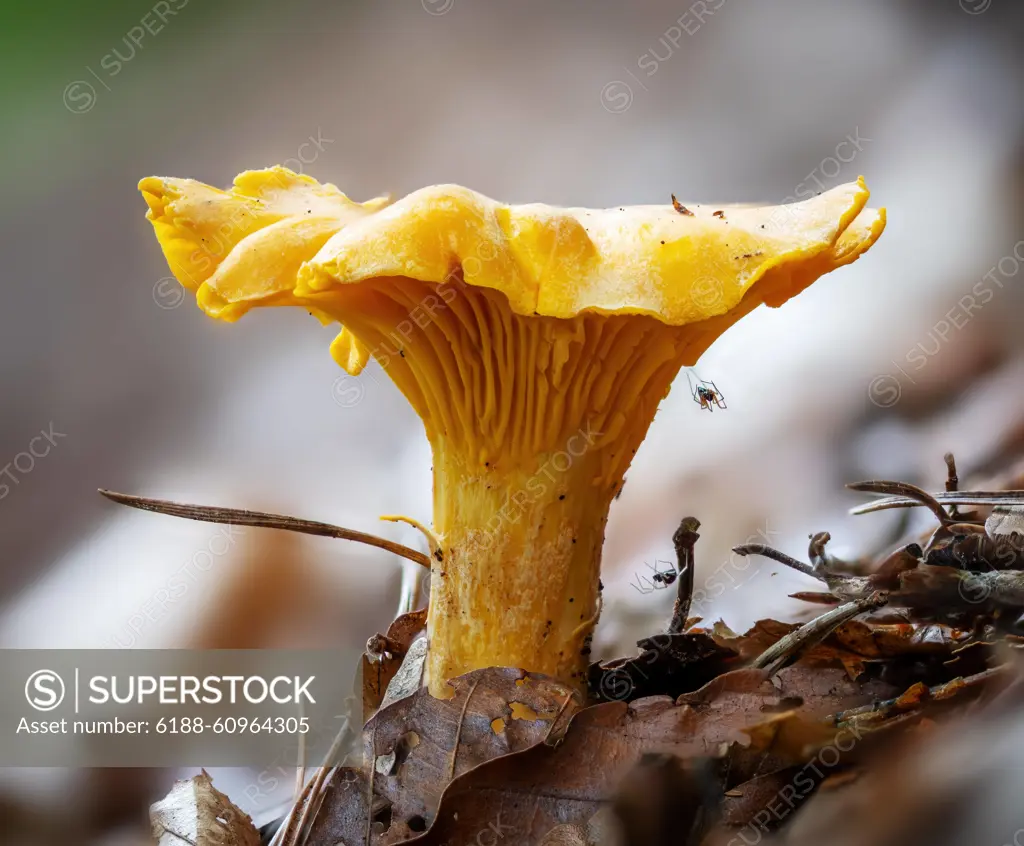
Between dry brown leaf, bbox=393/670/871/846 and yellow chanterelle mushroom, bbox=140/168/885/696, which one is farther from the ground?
yellow chanterelle mushroom, bbox=140/168/885/696

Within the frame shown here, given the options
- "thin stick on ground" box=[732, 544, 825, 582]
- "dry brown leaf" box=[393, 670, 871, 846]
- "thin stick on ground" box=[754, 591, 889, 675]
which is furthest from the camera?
"thin stick on ground" box=[732, 544, 825, 582]

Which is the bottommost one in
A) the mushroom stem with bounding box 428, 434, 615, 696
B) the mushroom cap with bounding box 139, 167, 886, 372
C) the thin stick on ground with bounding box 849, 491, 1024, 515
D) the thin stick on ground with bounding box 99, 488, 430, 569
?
the mushroom stem with bounding box 428, 434, 615, 696

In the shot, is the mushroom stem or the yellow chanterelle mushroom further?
the mushroom stem

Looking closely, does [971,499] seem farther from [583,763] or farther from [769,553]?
[583,763]

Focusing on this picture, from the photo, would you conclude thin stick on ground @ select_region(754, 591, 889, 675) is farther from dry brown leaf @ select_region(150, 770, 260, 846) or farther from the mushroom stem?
dry brown leaf @ select_region(150, 770, 260, 846)

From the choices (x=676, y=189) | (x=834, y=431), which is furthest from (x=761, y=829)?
(x=676, y=189)

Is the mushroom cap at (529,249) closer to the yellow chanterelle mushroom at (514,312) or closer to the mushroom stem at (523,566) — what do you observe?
the yellow chanterelle mushroom at (514,312)

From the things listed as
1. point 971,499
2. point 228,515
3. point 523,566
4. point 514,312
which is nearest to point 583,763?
point 523,566

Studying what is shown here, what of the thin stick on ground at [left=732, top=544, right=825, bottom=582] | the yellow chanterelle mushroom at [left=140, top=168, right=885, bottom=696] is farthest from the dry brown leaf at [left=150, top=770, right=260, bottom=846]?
the thin stick on ground at [left=732, top=544, right=825, bottom=582]
